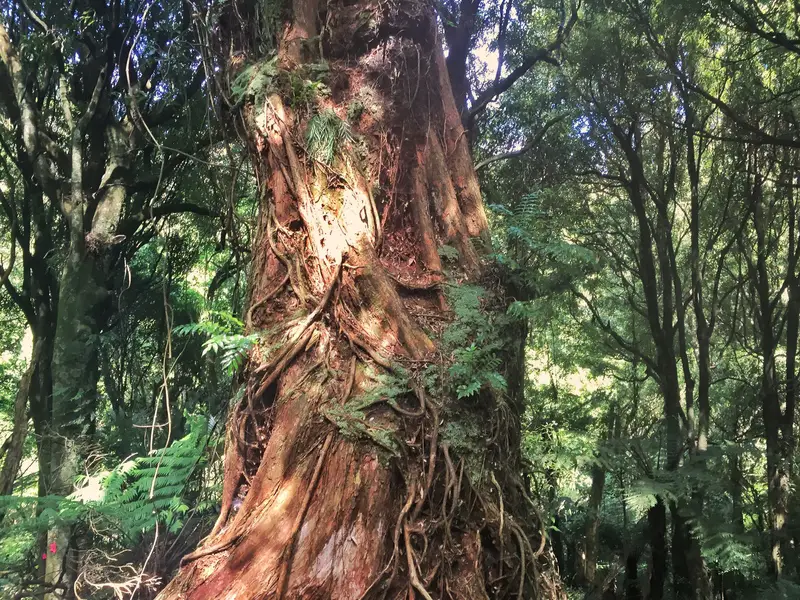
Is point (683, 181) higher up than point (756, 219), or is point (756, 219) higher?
point (683, 181)

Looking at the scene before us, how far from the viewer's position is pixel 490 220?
8328 mm

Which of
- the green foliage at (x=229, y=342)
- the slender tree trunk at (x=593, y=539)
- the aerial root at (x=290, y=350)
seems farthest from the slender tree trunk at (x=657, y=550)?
the green foliage at (x=229, y=342)

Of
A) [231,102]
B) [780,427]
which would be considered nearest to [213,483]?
[231,102]

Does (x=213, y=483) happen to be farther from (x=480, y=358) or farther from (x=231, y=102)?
(x=231, y=102)

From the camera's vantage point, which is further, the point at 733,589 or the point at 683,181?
the point at 683,181

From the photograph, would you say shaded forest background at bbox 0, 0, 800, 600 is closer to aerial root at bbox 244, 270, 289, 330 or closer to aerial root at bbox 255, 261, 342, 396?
aerial root at bbox 244, 270, 289, 330

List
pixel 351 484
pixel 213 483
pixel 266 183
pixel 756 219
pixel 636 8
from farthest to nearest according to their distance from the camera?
pixel 756 219, pixel 636 8, pixel 213 483, pixel 266 183, pixel 351 484

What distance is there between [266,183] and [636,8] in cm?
653

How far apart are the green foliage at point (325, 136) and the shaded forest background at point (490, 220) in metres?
0.02

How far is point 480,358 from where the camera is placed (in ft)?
9.37

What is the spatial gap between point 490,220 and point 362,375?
6.11 metres

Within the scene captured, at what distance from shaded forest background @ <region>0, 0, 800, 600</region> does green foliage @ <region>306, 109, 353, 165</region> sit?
0.02m

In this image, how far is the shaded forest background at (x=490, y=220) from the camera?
3770mm

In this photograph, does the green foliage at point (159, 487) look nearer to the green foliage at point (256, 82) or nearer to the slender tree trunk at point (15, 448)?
the green foliage at point (256, 82)
